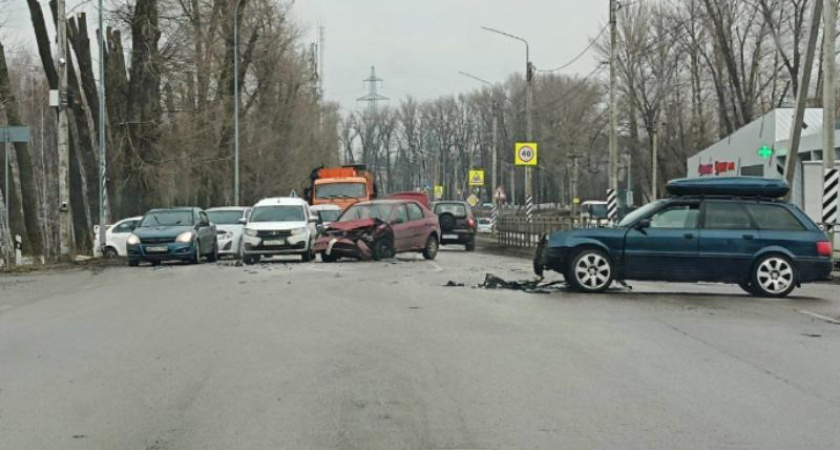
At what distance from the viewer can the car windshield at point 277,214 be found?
27.7 m

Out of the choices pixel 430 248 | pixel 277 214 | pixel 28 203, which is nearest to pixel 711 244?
pixel 430 248

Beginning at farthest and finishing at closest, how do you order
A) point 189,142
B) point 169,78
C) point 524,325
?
1. point 189,142
2. point 169,78
3. point 524,325

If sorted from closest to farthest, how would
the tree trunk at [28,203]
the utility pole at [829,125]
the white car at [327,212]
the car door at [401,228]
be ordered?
the utility pole at [829,125], the car door at [401,228], the white car at [327,212], the tree trunk at [28,203]

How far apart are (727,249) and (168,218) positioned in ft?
53.8

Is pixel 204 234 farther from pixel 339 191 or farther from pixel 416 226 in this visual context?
pixel 339 191

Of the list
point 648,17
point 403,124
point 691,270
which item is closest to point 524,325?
point 691,270

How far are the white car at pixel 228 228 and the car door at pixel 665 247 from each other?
56.8 feet

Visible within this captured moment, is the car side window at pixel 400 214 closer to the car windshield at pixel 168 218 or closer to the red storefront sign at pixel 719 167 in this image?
the car windshield at pixel 168 218

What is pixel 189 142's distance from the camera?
4081cm

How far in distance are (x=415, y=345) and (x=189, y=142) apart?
31984mm

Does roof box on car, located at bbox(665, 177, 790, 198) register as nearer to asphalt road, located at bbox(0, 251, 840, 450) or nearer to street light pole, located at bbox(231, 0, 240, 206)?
asphalt road, located at bbox(0, 251, 840, 450)

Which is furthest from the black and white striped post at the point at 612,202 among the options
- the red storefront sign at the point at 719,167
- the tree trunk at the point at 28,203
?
the tree trunk at the point at 28,203

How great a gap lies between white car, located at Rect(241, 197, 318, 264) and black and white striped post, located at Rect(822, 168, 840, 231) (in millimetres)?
12690

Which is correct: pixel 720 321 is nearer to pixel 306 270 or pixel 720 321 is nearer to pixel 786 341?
pixel 786 341
